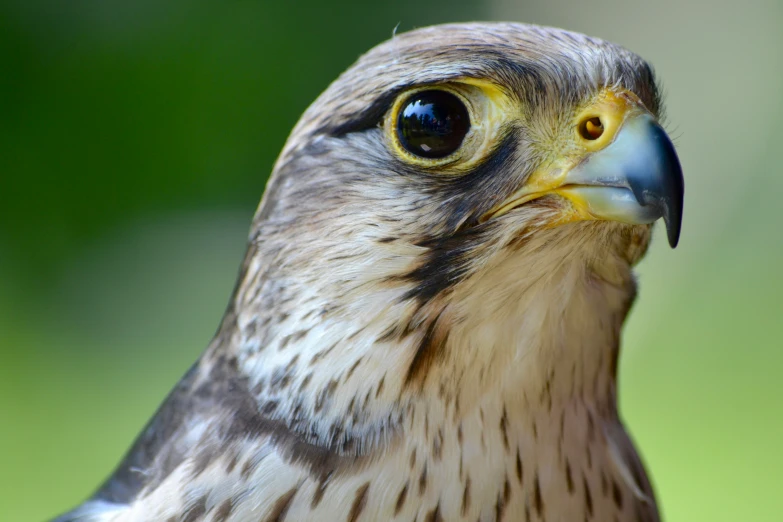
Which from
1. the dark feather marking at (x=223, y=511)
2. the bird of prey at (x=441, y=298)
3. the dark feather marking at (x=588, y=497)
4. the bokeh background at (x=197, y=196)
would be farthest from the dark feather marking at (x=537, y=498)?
the bokeh background at (x=197, y=196)

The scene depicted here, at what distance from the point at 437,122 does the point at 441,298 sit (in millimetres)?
295

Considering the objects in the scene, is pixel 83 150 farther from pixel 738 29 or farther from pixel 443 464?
pixel 443 464

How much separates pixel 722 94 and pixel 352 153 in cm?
553

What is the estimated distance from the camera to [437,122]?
1483 millimetres

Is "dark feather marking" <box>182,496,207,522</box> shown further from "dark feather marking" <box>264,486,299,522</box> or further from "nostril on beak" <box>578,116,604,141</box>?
"nostril on beak" <box>578,116,604,141</box>

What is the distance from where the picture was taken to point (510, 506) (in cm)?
153

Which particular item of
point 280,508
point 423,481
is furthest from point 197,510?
point 423,481

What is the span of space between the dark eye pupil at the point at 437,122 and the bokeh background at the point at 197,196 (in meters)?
4.09

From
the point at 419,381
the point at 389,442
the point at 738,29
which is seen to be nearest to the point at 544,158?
the point at 419,381

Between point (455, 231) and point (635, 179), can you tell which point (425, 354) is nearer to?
point (455, 231)

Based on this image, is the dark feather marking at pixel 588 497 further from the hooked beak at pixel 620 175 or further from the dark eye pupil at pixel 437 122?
the dark eye pupil at pixel 437 122

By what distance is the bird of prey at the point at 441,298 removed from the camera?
1480 millimetres

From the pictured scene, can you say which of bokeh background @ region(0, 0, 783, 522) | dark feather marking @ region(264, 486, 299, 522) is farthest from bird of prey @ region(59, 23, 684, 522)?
bokeh background @ region(0, 0, 783, 522)

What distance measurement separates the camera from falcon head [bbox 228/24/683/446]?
1.47 m
